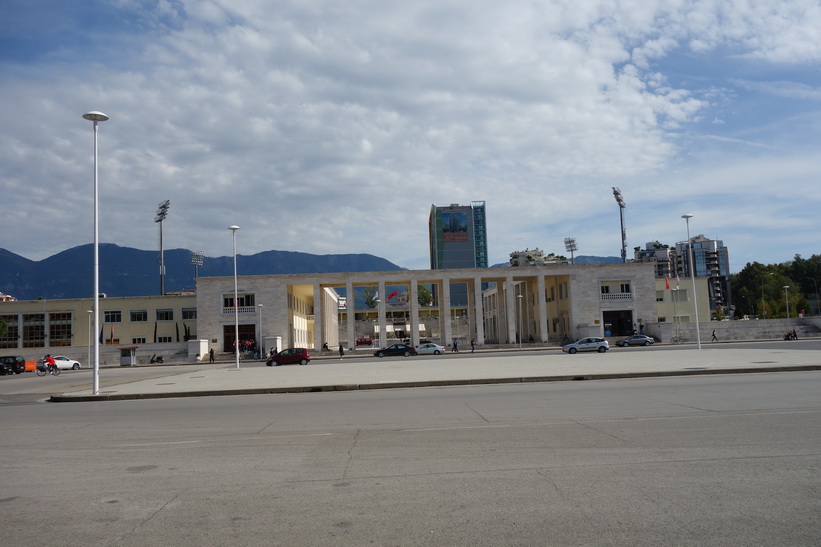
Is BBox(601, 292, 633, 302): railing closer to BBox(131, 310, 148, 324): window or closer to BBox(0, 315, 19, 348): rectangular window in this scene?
BBox(131, 310, 148, 324): window

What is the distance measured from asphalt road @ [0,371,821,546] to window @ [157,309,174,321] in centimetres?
7068

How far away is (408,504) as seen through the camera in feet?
21.2

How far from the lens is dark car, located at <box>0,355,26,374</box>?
170 feet

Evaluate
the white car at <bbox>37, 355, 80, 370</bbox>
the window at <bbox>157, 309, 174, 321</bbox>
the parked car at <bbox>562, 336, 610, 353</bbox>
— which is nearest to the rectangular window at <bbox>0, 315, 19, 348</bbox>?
the window at <bbox>157, 309, 174, 321</bbox>

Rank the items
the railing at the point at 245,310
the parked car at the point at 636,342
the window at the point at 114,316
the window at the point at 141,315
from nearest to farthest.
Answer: the parked car at the point at 636,342 → the railing at the point at 245,310 → the window at the point at 114,316 → the window at the point at 141,315

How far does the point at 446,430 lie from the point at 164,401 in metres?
12.3

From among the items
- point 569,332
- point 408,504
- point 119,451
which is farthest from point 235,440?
point 569,332

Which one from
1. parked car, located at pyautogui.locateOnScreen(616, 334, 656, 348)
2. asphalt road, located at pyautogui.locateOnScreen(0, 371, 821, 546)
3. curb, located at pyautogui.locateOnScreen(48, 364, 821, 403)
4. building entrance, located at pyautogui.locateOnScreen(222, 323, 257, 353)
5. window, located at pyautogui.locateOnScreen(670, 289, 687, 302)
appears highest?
window, located at pyautogui.locateOnScreen(670, 289, 687, 302)

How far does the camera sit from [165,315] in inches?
3206

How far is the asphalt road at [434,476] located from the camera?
223 inches

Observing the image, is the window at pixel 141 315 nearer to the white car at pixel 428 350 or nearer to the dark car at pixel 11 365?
the dark car at pixel 11 365

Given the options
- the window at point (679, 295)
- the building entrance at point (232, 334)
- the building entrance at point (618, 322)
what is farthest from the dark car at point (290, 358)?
the window at point (679, 295)

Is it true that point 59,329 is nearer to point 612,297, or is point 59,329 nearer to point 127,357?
point 127,357

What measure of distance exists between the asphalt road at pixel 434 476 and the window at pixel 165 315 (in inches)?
2783
